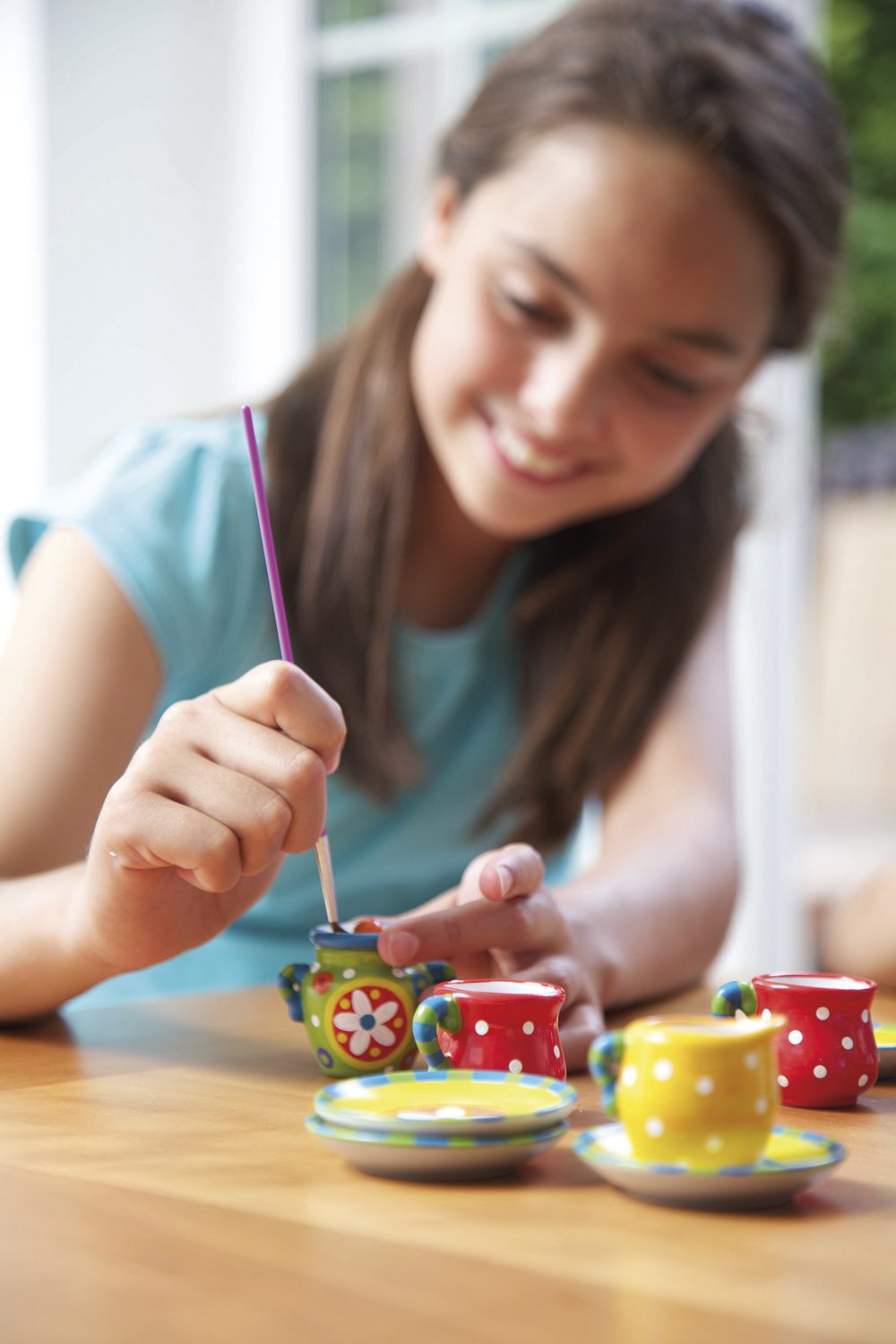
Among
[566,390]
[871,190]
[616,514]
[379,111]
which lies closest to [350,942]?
[566,390]

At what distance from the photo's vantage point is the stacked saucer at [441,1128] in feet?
1.95

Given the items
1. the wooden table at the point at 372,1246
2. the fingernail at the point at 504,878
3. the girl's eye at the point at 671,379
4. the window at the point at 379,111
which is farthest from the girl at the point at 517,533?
the window at the point at 379,111

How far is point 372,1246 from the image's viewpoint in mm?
532

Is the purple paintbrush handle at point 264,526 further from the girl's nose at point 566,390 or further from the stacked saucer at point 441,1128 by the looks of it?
the girl's nose at point 566,390

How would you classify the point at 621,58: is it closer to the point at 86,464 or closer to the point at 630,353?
the point at 630,353

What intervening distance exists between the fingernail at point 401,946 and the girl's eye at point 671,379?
702mm

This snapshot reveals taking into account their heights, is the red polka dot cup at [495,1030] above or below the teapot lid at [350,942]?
below

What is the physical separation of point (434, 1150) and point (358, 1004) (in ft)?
0.75

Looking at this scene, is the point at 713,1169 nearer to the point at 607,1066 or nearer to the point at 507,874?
the point at 607,1066

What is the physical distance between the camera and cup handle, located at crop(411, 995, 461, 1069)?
0.71 m

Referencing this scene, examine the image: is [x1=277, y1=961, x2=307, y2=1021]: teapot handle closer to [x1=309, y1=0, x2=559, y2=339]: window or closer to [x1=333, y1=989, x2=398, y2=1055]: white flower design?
[x1=333, y1=989, x2=398, y2=1055]: white flower design

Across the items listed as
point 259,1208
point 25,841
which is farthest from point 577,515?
point 259,1208

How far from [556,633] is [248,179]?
6.36 ft

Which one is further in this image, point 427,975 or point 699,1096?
point 427,975
